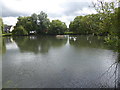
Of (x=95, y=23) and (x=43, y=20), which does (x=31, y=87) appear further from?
(x=43, y=20)

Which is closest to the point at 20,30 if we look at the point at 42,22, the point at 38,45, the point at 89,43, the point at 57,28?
the point at 42,22

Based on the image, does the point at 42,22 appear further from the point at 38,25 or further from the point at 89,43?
the point at 89,43

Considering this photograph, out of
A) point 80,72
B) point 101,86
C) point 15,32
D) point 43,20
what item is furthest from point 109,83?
point 15,32

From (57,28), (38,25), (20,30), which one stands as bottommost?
(20,30)

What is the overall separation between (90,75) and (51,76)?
2006mm

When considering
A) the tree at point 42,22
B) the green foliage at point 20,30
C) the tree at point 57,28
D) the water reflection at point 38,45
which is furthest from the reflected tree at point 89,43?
the green foliage at point 20,30

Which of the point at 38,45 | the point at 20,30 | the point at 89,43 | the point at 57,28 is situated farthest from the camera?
the point at 57,28

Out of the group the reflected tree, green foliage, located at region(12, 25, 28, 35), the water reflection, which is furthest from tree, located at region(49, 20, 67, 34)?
the reflected tree

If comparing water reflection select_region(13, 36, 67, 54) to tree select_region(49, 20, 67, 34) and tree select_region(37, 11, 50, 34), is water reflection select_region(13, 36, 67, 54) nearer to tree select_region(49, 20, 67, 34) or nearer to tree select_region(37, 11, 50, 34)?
tree select_region(37, 11, 50, 34)

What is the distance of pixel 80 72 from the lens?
5.54m

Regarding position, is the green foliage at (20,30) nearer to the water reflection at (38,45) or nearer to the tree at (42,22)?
the tree at (42,22)

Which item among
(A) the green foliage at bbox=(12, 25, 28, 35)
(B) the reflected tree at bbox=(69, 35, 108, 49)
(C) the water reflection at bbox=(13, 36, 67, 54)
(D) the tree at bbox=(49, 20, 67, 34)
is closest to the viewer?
(C) the water reflection at bbox=(13, 36, 67, 54)

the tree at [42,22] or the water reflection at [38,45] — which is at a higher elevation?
the tree at [42,22]

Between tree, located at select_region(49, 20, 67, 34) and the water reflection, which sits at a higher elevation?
tree, located at select_region(49, 20, 67, 34)
